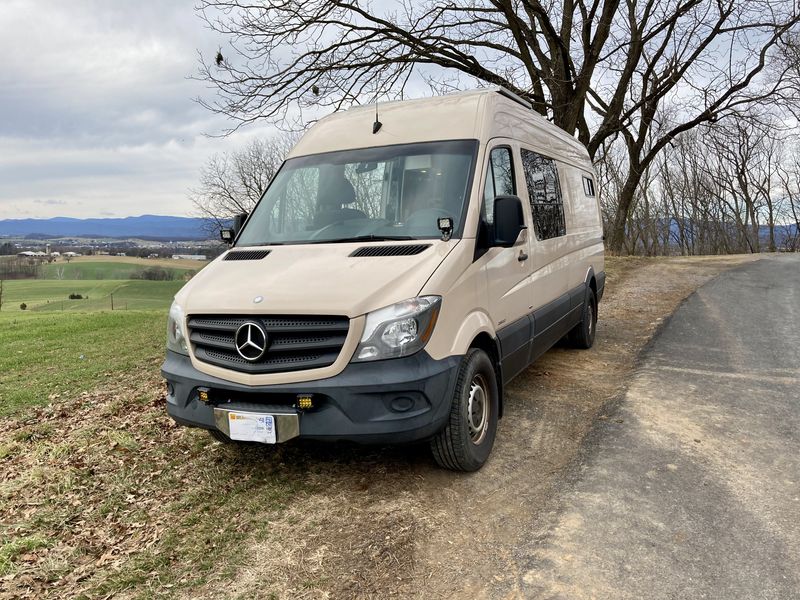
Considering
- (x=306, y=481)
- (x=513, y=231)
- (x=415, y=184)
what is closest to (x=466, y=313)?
(x=513, y=231)

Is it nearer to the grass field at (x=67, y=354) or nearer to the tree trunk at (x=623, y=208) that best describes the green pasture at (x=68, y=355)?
the grass field at (x=67, y=354)

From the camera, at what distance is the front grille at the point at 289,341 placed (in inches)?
129

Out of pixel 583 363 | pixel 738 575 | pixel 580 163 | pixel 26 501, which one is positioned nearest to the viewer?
pixel 738 575

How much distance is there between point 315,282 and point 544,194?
2999mm

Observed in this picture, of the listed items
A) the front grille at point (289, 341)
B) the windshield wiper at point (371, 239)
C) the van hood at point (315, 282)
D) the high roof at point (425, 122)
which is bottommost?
the front grille at point (289, 341)

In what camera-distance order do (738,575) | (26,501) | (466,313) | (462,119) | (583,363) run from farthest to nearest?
(583,363), (462,119), (26,501), (466,313), (738,575)

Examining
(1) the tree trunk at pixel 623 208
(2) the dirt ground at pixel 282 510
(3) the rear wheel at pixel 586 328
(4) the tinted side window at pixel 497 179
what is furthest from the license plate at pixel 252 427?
(1) the tree trunk at pixel 623 208

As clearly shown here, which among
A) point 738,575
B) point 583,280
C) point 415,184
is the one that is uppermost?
point 415,184

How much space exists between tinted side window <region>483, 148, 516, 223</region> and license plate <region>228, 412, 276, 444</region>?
1.98 meters

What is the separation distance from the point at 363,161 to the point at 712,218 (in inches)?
1853

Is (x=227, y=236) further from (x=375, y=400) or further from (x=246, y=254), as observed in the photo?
(x=375, y=400)

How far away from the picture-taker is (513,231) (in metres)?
3.88

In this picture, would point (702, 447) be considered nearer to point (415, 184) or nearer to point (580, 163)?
point (415, 184)

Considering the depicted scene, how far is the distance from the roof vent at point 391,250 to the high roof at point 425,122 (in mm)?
1100
